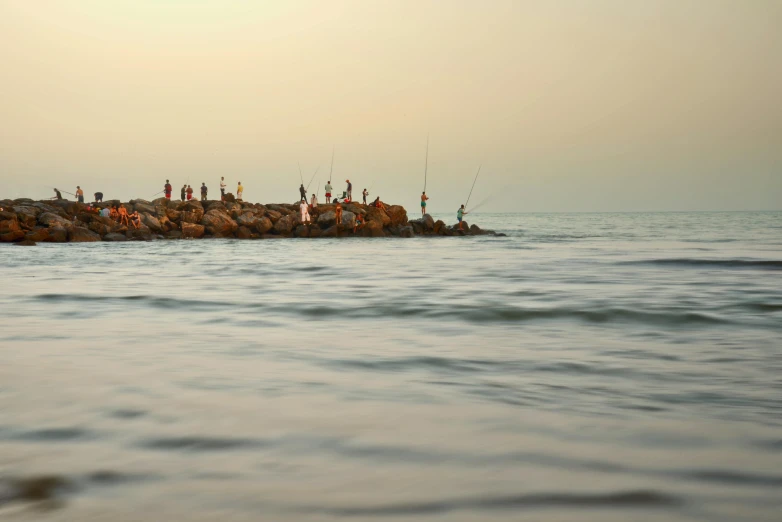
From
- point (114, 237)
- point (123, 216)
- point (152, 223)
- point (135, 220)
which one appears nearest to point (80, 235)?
point (114, 237)

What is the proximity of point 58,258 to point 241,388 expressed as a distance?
21447mm

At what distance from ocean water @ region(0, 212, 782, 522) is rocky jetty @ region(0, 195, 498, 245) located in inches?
1088

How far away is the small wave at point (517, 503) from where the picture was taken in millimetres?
3049

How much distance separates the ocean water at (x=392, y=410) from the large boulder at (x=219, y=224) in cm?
3039

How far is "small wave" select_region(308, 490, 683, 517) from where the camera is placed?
305 cm

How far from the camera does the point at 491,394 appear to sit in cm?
531

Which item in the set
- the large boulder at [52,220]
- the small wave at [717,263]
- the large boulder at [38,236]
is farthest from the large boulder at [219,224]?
the small wave at [717,263]

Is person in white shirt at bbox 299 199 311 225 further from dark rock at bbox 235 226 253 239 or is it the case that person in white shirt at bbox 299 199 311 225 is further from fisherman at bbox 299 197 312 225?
dark rock at bbox 235 226 253 239

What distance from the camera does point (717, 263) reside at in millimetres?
22656

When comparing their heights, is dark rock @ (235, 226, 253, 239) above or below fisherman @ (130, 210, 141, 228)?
below

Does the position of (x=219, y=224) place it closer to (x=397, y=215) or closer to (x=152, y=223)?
(x=152, y=223)

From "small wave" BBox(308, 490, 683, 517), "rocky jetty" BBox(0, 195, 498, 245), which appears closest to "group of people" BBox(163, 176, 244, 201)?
"rocky jetty" BBox(0, 195, 498, 245)

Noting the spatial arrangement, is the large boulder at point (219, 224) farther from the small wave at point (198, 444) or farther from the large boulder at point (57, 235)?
the small wave at point (198, 444)

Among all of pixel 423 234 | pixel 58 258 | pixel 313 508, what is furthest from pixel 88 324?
pixel 423 234
